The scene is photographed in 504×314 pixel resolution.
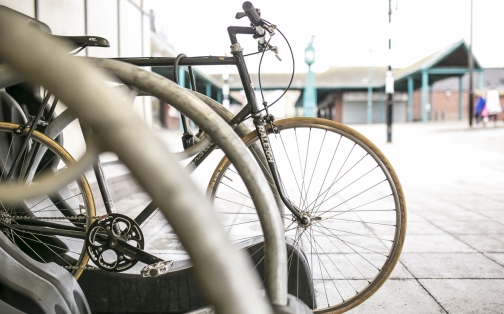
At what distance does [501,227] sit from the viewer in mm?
3211

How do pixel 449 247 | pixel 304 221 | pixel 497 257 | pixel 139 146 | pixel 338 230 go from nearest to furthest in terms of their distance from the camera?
pixel 139 146
pixel 304 221
pixel 338 230
pixel 497 257
pixel 449 247

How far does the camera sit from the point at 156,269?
1.49m

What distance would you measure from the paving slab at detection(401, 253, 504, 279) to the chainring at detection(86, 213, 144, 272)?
5.00 ft

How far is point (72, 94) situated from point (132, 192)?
4.56 m

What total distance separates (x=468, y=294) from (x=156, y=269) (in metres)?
1.50

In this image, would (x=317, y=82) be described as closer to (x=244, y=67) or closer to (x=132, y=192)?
(x=132, y=192)

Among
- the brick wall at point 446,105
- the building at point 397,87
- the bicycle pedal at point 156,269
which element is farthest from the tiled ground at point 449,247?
the brick wall at point 446,105

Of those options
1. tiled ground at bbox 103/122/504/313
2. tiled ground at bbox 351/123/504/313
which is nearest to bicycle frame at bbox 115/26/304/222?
tiled ground at bbox 103/122/504/313

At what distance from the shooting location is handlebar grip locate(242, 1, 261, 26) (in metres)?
1.58

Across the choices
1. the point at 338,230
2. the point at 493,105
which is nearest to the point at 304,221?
the point at 338,230

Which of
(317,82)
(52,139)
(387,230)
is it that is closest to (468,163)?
(387,230)

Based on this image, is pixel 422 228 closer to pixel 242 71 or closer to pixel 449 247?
pixel 449 247

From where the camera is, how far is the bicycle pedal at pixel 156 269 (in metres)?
1.49

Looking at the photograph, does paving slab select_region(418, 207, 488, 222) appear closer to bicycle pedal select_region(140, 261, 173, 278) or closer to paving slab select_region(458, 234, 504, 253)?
paving slab select_region(458, 234, 504, 253)
